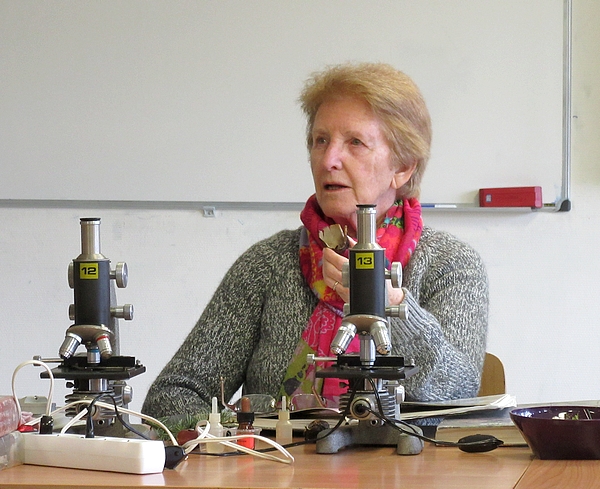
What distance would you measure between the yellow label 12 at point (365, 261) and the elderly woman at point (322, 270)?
22.9 inches

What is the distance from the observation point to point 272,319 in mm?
1896

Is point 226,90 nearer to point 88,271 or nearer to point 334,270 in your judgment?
point 334,270

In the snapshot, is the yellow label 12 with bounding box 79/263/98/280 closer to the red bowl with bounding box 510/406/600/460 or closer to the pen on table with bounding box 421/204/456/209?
the red bowl with bounding box 510/406/600/460

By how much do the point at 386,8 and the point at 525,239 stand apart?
2.76 feet

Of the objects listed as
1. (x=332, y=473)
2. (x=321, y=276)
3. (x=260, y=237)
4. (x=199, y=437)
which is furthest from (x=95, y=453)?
(x=260, y=237)

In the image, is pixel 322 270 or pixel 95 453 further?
pixel 322 270

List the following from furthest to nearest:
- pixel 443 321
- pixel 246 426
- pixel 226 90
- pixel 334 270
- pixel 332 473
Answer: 1. pixel 226 90
2. pixel 443 321
3. pixel 334 270
4. pixel 246 426
5. pixel 332 473

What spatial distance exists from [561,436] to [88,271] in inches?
25.7

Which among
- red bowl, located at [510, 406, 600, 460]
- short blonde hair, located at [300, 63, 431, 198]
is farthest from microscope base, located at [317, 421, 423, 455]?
short blonde hair, located at [300, 63, 431, 198]

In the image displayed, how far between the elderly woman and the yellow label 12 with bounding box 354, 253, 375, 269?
582mm

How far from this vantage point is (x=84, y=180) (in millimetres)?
2971

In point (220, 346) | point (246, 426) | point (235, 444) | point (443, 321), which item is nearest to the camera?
point (235, 444)

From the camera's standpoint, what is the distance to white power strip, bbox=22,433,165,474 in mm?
1018

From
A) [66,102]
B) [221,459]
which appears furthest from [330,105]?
[66,102]
